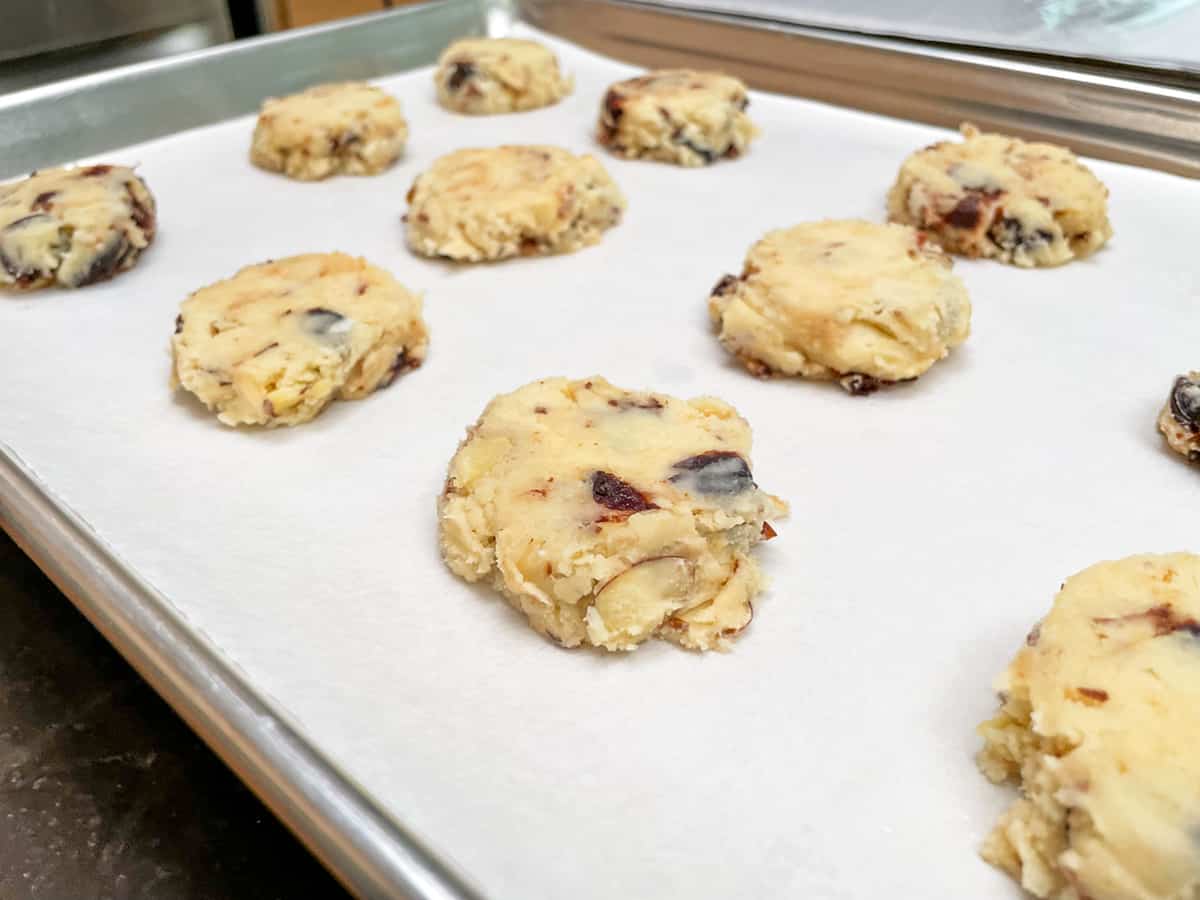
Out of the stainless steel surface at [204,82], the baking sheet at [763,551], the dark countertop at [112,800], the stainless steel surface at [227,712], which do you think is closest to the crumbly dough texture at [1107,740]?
the baking sheet at [763,551]

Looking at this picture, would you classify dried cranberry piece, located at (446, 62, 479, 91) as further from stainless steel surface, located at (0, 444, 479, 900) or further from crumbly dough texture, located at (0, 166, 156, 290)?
stainless steel surface, located at (0, 444, 479, 900)

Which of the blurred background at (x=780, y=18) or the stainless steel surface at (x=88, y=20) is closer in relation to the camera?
the blurred background at (x=780, y=18)

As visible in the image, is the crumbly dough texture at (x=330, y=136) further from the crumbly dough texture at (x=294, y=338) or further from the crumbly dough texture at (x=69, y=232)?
the crumbly dough texture at (x=294, y=338)

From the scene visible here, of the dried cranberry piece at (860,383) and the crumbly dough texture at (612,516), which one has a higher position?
the crumbly dough texture at (612,516)

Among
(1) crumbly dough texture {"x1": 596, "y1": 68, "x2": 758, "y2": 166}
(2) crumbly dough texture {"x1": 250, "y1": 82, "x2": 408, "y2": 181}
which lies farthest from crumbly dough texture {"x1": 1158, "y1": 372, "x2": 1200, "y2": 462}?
(2) crumbly dough texture {"x1": 250, "y1": 82, "x2": 408, "y2": 181}

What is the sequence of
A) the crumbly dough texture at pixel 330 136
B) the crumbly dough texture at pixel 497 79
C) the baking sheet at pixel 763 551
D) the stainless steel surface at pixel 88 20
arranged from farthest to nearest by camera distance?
1. the stainless steel surface at pixel 88 20
2. the crumbly dough texture at pixel 497 79
3. the crumbly dough texture at pixel 330 136
4. the baking sheet at pixel 763 551

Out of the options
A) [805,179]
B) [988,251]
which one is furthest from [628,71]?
[988,251]

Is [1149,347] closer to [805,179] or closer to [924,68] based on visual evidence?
[805,179]
